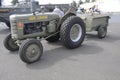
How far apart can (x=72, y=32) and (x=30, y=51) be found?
189 cm

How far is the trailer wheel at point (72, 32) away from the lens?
5504 mm

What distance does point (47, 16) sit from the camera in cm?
554

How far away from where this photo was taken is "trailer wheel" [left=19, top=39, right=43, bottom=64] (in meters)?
4.39

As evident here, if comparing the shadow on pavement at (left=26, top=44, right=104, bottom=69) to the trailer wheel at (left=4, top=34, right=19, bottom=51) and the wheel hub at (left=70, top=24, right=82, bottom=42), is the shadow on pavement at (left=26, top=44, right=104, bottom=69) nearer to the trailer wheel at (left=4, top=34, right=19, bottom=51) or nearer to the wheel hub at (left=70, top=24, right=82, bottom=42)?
the wheel hub at (left=70, top=24, right=82, bottom=42)

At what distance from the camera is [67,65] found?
4.38 metres

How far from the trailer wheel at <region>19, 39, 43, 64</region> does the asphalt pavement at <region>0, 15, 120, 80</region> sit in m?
0.14

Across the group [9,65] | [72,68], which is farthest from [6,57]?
[72,68]

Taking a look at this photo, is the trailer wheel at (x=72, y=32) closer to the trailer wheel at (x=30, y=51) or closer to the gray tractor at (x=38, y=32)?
the gray tractor at (x=38, y=32)

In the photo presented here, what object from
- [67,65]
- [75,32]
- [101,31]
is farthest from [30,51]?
[101,31]

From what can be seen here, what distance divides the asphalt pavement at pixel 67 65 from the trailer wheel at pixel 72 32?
23 cm

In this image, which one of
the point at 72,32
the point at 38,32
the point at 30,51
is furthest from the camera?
the point at 72,32

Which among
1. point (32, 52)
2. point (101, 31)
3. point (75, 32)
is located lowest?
point (32, 52)

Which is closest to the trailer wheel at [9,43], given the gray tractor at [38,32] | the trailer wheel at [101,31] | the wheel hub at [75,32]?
the gray tractor at [38,32]

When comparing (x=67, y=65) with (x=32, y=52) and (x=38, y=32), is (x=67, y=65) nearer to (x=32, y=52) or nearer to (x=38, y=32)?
(x=32, y=52)
